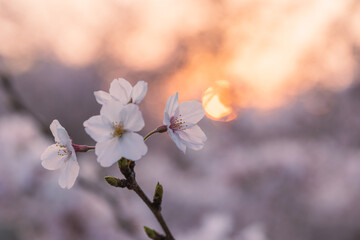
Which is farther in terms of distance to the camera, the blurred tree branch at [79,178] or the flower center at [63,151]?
the blurred tree branch at [79,178]

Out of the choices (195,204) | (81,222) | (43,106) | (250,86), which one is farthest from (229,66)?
(43,106)

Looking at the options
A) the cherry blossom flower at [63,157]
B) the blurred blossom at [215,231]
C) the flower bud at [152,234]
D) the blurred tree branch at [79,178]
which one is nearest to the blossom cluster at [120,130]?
the cherry blossom flower at [63,157]

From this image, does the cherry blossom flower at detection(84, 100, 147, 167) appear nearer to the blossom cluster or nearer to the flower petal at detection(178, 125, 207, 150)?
the blossom cluster

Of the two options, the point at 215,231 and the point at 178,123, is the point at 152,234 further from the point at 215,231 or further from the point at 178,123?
the point at 215,231

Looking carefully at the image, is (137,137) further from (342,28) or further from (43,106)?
(43,106)

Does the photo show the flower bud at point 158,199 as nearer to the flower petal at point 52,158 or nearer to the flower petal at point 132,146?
the flower petal at point 132,146

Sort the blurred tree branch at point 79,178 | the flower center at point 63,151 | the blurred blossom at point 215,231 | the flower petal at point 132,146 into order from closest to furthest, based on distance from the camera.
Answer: the flower petal at point 132,146, the flower center at point 63,151, the blurred tree branch at point 79,178, the blurred blossom at point 215,231

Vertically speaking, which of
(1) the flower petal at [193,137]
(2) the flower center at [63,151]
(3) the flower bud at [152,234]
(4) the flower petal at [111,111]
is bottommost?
(3) the flower bud at [152,234]
